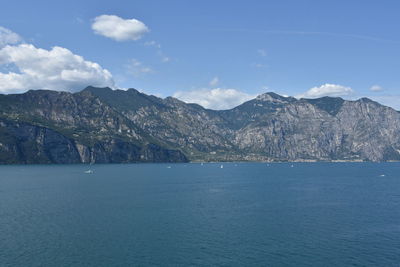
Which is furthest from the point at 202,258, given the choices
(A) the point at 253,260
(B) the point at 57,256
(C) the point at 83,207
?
(C) the point at 83,207

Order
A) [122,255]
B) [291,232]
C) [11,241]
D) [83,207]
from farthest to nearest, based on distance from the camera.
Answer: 1. [83,207]
2. [291,232]
3. [11,241]
4. [122,255]

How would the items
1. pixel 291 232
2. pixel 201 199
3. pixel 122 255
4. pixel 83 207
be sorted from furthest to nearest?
pixel 201 199
pixel 83 207
pixel 291 232
pixel 122 255

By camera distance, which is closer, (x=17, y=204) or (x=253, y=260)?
(x=253, y=260)

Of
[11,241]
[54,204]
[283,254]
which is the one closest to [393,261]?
[283,254]

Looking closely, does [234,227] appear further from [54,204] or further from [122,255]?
[54,204]

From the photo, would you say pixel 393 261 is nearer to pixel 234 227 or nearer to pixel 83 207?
pixel 234 227

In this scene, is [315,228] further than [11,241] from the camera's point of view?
Yes


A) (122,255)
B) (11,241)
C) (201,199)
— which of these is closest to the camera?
(122,255)

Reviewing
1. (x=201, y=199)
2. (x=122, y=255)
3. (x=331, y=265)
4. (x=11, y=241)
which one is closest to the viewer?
(x=331, y=265)

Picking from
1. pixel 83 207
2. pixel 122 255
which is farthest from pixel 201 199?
pixel 122 255
